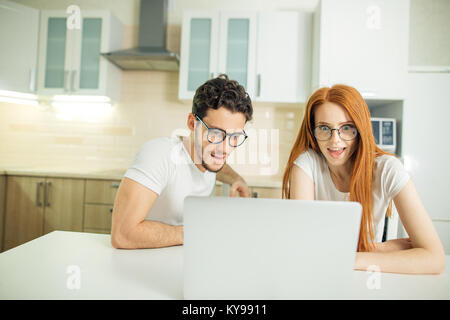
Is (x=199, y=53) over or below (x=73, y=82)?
over

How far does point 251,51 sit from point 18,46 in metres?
2.12

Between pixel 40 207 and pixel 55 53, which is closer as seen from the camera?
pixel 40 207

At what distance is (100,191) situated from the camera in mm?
2367

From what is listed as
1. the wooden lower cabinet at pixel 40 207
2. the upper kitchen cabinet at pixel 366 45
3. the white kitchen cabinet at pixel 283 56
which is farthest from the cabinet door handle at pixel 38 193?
the upper kitchen cabinet at pixel 366 45

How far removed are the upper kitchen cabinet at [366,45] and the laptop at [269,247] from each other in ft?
6.56

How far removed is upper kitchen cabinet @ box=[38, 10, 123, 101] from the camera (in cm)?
262

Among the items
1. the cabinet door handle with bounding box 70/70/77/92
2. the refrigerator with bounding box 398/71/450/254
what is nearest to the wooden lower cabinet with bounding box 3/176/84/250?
the cabinet door handle with bounding box 70/70/77/92

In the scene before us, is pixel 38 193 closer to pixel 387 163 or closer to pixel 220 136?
→ pixel 220 136

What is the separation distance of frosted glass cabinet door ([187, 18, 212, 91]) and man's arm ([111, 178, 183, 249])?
5.94 feet

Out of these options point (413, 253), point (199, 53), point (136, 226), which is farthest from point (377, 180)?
point (199, 53)

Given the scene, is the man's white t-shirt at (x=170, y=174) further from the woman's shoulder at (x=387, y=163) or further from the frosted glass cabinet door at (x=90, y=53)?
the frosted glass cabinet door at (x=90, y=53)

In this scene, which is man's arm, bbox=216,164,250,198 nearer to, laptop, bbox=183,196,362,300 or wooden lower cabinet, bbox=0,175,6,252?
laptop, bbox=183,196,362,300

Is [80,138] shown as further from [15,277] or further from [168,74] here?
[15,277]

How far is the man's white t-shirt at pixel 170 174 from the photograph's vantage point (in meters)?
1.02
